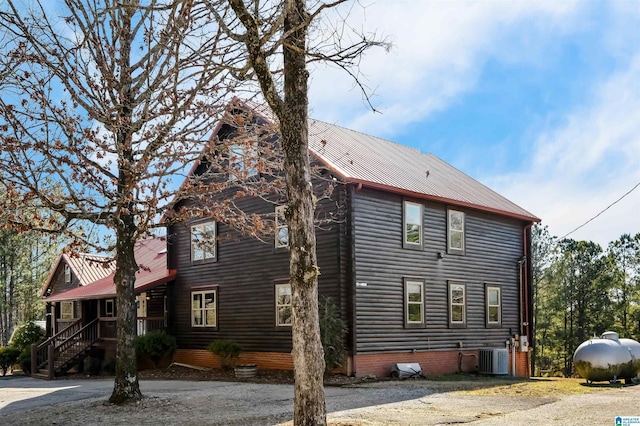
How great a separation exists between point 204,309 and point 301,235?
58.4ft

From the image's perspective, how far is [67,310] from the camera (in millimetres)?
33594

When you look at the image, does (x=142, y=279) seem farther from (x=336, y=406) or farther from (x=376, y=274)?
(x=336, y=406)

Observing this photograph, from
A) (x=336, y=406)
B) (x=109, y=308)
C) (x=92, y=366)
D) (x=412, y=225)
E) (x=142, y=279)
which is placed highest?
(x=412, y=225)

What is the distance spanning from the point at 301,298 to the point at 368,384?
10696mm

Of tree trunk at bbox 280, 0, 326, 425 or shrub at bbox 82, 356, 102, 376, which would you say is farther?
shrub at bbox 82, 356, 102, 376

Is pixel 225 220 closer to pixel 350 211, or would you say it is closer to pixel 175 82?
pixel 175 82

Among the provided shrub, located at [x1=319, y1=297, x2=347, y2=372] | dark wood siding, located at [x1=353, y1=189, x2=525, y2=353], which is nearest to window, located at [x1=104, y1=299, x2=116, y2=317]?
shrub, located at [x1=319, y1=297, x2=347, y2=372]

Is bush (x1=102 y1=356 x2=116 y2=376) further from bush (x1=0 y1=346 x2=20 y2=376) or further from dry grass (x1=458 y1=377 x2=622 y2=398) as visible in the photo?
dry grass (x1=458 y1=377 x2=622 y2=398)

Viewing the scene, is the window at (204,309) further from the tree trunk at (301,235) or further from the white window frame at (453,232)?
the tree trunk at (301,235)

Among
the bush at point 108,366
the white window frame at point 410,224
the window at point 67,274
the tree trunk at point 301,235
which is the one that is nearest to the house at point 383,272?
the white window frame at point 410,224

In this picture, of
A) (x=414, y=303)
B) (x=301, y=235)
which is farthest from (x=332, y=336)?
(x=301, y=235)

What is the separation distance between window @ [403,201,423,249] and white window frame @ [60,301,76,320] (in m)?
18.0

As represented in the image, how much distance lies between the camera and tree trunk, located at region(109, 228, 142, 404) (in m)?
14.8

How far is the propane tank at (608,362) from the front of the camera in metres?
19.3
